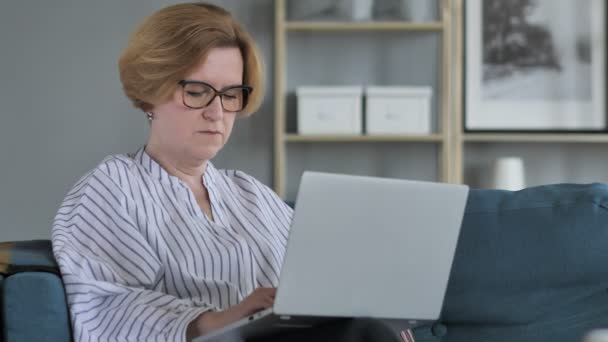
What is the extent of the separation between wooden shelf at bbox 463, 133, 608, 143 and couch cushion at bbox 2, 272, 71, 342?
9.12 feet

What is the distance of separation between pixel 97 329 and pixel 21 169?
268 centimetres

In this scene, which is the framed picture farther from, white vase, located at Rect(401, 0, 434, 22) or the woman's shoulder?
the woman's shoulder

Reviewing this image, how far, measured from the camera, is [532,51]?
14.2 feet

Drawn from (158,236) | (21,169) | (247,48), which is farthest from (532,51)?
(158,236)

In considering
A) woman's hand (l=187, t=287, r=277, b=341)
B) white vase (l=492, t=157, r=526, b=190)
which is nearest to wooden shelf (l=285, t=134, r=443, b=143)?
white vase (l=492, t=157, r=526, b=190)

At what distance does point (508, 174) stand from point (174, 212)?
2.49 meters

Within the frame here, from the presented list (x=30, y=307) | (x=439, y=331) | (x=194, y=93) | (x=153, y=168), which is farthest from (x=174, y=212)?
(x=439, y=331)

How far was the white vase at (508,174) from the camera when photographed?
4.10 meters

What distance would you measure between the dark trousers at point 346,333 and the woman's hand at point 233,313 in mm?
65

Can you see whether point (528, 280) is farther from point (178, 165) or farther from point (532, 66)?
point (532, 66)

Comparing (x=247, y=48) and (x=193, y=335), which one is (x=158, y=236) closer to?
(x=193, y=335)

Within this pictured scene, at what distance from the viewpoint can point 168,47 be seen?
189 cm

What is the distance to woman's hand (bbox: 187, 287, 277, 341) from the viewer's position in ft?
4.95

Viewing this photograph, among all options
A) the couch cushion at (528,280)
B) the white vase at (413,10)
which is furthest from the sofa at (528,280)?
the white vase at (413,10)
